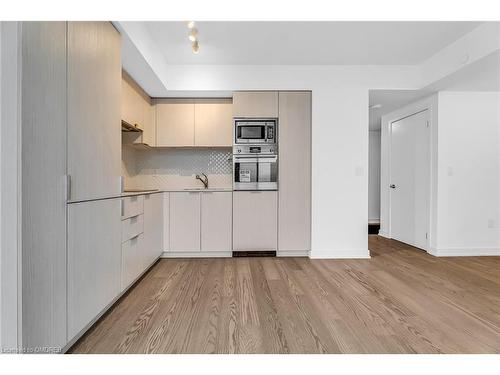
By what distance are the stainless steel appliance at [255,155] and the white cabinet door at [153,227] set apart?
105cm

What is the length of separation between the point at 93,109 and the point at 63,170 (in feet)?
1.88

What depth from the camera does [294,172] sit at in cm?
415

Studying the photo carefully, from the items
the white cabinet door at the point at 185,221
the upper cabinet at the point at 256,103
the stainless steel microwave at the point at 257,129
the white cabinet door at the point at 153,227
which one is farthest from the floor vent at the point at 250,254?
the upper cabinet at the point at 256,103

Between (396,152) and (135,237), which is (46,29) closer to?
(135,237)

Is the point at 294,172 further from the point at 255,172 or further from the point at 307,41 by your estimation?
the point at 307,41

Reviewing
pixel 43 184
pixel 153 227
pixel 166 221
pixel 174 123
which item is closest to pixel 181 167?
pixel 174 123

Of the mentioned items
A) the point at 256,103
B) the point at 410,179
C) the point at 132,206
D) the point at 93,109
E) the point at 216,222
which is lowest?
the point at 216,222

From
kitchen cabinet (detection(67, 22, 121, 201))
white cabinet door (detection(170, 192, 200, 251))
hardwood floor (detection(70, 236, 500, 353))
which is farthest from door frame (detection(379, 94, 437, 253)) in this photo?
kitchen cabinet (detection(67, 22, 121, 201))

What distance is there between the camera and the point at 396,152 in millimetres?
5402

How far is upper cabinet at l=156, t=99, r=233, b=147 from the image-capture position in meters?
4.38

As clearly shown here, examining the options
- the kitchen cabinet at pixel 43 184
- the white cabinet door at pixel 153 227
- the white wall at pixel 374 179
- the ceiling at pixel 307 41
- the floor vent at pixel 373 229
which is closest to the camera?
the kitchen cabinet at pixel 43 184

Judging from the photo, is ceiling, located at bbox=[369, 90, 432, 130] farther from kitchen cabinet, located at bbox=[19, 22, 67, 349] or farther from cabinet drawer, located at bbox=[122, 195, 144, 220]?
kitchen cabinet, located at bbox=[19, 22, 67, 349]

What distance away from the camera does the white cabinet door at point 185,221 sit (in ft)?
13.6

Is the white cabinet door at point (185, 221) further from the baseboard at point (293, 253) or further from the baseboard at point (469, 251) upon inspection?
the baseboard at point (469, 251)
